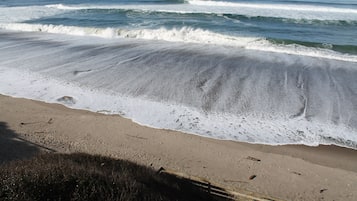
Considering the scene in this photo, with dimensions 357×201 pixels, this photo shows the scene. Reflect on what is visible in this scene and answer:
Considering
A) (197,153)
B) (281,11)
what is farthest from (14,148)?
(281,11)

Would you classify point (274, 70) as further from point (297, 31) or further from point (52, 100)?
point (297, 31)

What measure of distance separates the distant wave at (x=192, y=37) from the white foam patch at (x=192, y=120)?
7987 millimetres

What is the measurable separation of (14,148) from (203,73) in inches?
271

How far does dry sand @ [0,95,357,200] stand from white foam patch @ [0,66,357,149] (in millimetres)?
340

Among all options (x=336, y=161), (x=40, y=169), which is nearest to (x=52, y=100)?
(x=40, y=169)

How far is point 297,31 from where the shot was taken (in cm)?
2069

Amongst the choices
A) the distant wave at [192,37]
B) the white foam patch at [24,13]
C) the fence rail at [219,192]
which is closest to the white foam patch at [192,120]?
the fence rail at [219,192]

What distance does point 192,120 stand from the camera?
28.0 feet

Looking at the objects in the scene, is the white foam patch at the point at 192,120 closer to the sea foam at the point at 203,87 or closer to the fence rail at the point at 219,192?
the sea foam at the point at 203,87

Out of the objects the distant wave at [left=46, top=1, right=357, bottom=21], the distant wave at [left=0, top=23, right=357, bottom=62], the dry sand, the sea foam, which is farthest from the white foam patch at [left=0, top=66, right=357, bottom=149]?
the distant wave at [left=46, top=1, right=357, bottom=21]

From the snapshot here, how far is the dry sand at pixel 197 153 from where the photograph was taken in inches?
237

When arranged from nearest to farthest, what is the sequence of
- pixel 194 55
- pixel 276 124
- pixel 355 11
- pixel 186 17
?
pixel 276 124
pixel 194 55
pixel 186 17
pixel 355 11

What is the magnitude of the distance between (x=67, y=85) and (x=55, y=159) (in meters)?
6.59

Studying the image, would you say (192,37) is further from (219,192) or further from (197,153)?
(219,192)
